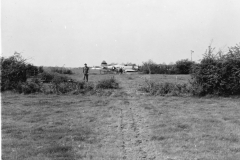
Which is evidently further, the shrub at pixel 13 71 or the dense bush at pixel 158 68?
the dense bush at pixel 158 68

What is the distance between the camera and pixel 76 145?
23.0 feet

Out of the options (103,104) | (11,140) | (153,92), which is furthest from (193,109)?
(11,140)

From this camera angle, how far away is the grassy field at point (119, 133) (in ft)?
20.7

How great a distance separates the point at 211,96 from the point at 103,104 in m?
8.34

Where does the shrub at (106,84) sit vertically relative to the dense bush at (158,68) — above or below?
below

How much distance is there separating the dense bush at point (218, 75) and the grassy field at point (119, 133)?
5.36 metres

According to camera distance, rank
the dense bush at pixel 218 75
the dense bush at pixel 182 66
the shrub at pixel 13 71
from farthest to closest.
→ the dense bush at pixel 182 66 < the shrub at pixel 13 71 < the dense bush at pixel 218 75

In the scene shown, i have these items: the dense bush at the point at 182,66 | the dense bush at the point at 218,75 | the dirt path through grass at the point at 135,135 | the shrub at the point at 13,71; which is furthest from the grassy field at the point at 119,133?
the dense bush at the point at 182,66

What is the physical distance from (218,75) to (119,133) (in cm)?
1215

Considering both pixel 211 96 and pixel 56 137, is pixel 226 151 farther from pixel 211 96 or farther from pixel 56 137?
pixel 211 96

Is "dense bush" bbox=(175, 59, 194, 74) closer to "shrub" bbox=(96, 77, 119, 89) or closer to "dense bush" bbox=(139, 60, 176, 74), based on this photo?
"dense bush" bbox=(139, 60, 176, 74)

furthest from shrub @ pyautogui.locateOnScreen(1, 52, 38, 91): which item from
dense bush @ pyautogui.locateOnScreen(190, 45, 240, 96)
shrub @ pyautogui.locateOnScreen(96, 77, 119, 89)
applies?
dense bush @ pyautogui.locateOnScreen(190, 45, 240, 96)

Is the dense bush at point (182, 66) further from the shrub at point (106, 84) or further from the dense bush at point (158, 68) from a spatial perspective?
the shrub at point (106, 84)

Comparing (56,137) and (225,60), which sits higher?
(225,60)
